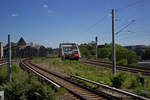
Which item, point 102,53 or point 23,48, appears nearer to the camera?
point 23,48

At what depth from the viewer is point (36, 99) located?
25.2ft

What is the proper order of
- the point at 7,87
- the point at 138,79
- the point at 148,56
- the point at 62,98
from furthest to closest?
the point at 148,56 < the point at 138,79 < the point at 62,98 < the point at 7,87

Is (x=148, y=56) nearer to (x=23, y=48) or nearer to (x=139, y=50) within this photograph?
(x=139, y=50)

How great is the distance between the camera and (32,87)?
8383mm

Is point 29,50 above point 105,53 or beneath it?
above

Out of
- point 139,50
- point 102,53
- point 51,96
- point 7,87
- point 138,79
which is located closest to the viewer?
point 51,96

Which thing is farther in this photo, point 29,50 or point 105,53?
point 105,53

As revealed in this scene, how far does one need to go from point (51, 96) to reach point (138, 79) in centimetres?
874

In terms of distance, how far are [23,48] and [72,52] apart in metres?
49.0

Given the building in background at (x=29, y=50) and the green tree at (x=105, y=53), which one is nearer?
the building in background at (x=29, y=50)

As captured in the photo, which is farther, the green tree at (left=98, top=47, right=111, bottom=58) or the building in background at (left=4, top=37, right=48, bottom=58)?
the green tree at (left=98, top=47, right=111, bottom=58)

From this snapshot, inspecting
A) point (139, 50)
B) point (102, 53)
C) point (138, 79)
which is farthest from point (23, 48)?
point (139, 50)

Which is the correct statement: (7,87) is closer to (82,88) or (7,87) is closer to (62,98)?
(62,98)

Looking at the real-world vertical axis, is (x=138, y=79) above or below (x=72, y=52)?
below
